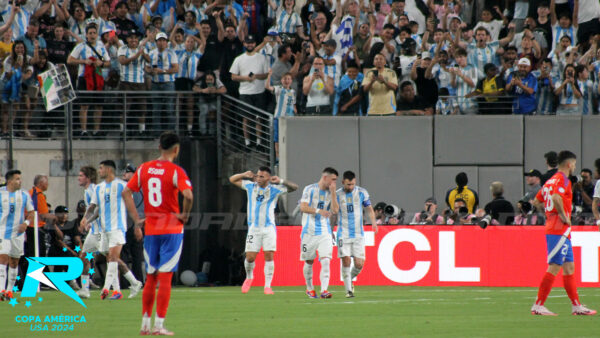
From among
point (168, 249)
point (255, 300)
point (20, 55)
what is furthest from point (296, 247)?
point (168, 249)

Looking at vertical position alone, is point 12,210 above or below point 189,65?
below

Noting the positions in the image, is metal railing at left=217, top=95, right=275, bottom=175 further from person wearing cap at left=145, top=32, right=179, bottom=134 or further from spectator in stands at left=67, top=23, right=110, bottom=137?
spectator in stands at left=67, top=23, right=110, bottom=137

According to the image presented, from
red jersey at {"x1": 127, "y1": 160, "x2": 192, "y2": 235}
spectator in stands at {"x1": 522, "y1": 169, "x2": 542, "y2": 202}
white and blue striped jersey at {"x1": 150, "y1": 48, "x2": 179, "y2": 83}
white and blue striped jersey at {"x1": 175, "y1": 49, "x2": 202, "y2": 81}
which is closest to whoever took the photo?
red jersey at {"x1": 127, "y1": 160, "x2": 192, "y2": 235}

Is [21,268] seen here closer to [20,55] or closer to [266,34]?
[20,55]

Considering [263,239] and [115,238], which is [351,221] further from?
[115,238]

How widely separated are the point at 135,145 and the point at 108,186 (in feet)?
19.4

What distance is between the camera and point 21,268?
71.4 feet

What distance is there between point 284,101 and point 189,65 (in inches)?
97.2

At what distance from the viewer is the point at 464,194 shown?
22281 mm

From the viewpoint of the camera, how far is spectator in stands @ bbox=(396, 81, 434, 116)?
2350 centimetres

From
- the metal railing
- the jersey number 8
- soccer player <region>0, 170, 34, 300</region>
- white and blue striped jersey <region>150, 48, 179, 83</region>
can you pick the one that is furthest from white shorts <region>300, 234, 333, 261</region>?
the jersey number 8

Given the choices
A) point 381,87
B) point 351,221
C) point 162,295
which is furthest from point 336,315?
point 381,87

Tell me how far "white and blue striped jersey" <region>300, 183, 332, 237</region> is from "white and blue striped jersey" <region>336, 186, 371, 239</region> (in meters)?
0.24

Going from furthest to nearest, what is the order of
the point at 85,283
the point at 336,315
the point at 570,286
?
the point at 85,283
the point at 336,315
the point at 570,286
